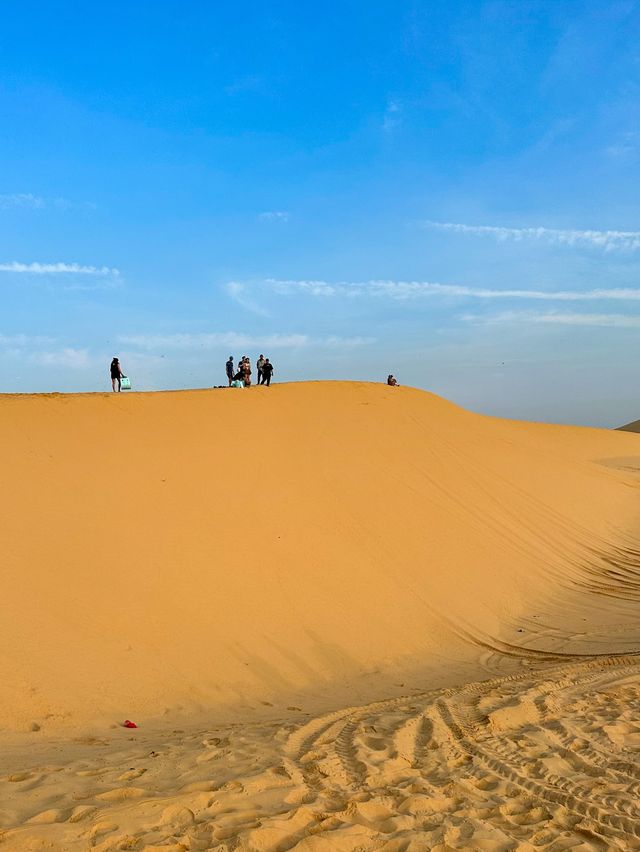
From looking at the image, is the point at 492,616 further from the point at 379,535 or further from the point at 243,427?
the point at 243,427

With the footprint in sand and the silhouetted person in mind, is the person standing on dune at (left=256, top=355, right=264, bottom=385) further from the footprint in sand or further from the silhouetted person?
the footprint in sand

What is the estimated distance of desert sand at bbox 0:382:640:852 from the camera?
352cm

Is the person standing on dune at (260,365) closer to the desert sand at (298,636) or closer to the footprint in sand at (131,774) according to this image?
the desert sand at (298,636)

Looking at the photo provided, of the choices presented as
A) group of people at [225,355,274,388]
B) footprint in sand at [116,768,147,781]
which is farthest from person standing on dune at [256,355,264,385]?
footprint in sand at [116,768,147,781]

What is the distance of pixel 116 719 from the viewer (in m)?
5.52

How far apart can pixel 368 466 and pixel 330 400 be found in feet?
12.6

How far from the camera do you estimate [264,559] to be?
9.20m

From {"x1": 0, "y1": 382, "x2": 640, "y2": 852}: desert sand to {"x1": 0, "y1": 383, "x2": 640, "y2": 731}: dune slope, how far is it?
0.14 ft

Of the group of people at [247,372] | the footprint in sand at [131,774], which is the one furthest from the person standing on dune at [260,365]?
the footprint in sand at [131,774]

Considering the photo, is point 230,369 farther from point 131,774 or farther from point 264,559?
point 131,774

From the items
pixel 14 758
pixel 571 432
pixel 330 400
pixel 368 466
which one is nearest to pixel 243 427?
pixel 368 466

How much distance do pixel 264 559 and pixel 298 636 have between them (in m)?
1.67

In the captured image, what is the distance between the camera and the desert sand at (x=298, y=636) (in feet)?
11.6

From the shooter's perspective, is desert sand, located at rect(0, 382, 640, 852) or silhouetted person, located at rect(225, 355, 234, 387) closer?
desert sand, located at rect(0, 382, 640, 852)
